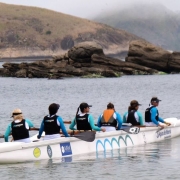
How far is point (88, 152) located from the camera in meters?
25.2

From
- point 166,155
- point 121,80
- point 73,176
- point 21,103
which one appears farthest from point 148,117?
point 121,80

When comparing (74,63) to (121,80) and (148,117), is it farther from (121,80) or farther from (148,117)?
(148,117)

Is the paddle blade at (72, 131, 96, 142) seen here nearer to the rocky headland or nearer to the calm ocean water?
the calm ocean water

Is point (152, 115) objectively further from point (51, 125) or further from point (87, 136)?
point (51, 125)

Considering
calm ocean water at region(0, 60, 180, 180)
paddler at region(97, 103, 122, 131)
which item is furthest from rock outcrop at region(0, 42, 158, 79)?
paddler at region(97, 103, 122, 131)

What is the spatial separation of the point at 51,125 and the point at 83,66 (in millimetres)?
74163

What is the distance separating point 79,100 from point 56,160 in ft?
121

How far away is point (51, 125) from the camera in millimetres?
23734

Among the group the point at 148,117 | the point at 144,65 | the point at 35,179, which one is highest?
the point at 144,65

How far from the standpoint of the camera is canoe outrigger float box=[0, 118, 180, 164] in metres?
22.9

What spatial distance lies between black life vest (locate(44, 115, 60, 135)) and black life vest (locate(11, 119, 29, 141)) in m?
0.78

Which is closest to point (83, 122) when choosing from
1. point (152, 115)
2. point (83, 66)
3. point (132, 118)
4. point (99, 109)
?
point (132, 118)

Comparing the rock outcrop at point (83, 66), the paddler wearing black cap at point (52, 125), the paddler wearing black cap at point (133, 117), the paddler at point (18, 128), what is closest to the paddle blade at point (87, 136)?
the paddler wearing black cap at point (52, 125)

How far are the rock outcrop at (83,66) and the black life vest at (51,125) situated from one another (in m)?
70.5
